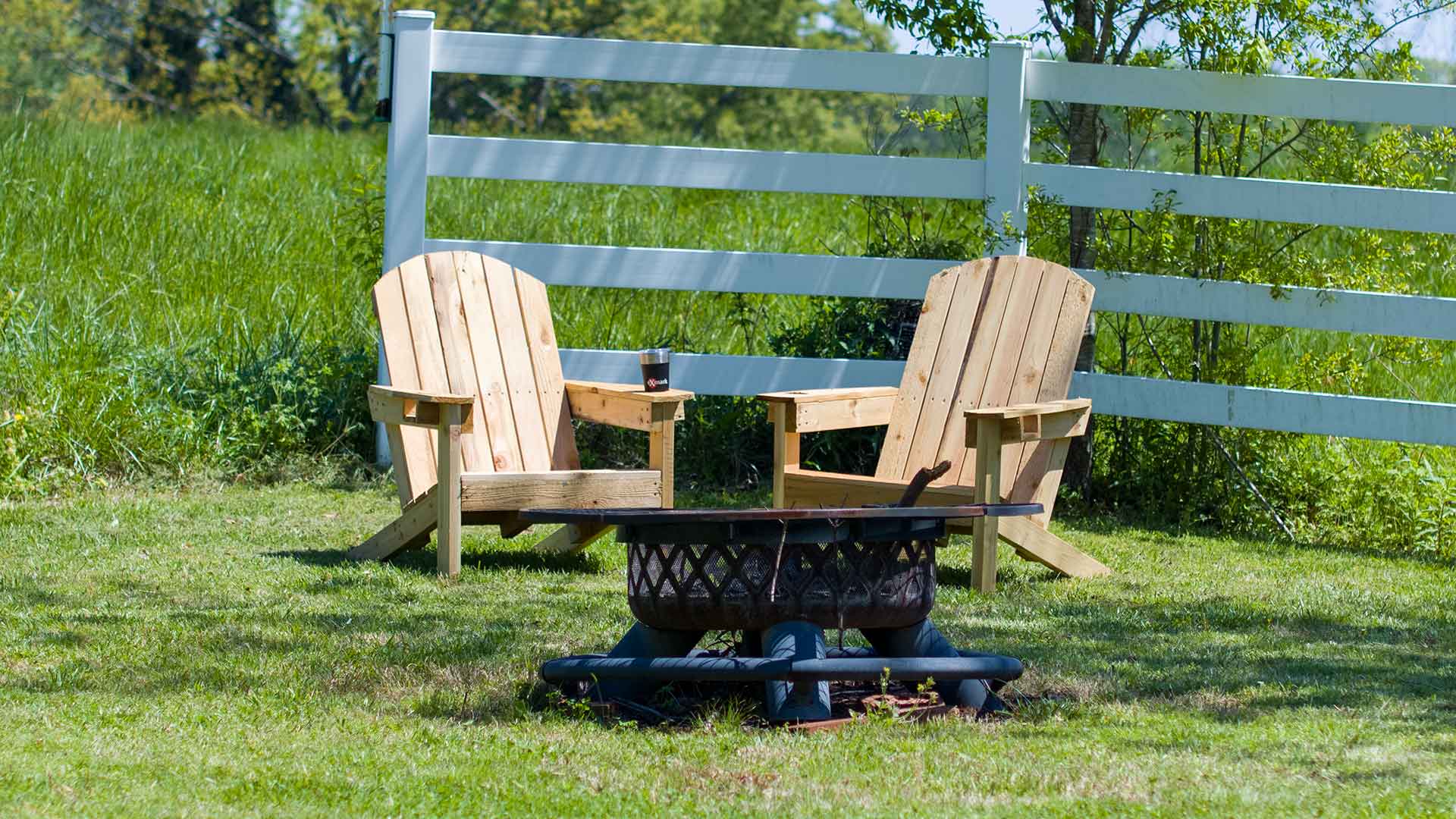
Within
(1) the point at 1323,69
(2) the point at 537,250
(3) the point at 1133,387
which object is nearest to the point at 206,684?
(2) the point at 537,250

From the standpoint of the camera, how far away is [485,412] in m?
5.46

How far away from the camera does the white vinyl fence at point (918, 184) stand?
19.1ft

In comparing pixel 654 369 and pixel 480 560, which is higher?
pixel 654 369

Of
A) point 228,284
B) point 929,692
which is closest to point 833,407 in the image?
point 929,692

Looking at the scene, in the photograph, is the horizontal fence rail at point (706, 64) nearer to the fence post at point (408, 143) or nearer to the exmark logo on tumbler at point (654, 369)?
the fence post at point (408, 143)

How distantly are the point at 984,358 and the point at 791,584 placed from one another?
7.76ft

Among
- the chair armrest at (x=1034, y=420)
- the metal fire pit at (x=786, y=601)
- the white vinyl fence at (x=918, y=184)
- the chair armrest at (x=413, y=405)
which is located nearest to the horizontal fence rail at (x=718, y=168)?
the white vinyl fence at (x=918, y=184)

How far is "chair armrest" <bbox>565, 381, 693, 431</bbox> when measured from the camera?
208 inches

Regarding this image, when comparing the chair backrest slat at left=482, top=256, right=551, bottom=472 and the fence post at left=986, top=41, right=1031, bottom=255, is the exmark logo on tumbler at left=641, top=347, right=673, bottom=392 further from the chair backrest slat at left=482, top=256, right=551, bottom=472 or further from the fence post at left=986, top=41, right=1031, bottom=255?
the fence post at left=986, top=41, right=1031, bottom=255

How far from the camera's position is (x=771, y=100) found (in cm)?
2973

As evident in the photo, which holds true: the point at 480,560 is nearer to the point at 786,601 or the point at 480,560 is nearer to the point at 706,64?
the point at 786,601

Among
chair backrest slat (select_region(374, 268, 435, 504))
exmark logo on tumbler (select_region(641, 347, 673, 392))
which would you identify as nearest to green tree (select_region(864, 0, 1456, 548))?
exmark logo on tumbler (select_region(641, 347, 673, 392))

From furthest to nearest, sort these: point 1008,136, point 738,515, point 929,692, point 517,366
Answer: point 1008,136, point 517,366, point 929,692, point 738,515

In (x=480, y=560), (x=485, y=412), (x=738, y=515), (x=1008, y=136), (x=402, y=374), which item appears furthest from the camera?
(x=1008, y=136)
